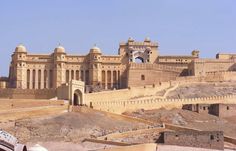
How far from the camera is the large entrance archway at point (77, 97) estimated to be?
145ft

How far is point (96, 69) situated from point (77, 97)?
45.0ft

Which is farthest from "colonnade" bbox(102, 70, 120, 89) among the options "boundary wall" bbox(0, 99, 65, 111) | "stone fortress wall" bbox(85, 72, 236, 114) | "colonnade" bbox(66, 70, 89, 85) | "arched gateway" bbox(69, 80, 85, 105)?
"boundary wall" bbox(0, 99, 65, 111)

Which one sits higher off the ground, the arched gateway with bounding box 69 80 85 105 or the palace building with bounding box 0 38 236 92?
the palace building with bounding box 0 38 236 92

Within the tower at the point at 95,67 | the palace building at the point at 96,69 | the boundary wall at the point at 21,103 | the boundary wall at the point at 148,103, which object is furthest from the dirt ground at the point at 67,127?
the tower at the point at 95,67

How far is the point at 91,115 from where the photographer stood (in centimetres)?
3906

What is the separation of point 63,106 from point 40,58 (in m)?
19.3

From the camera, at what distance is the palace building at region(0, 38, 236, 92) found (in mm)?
57312

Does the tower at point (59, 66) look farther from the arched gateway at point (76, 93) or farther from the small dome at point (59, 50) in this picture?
A: the arched gateway at point (76, 93)

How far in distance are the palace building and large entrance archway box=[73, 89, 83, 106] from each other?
360 inches

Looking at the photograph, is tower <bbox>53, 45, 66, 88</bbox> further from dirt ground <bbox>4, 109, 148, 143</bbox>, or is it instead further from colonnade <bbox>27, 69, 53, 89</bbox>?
dirt ground <bbox>4, 109, 148, 143</bbox>

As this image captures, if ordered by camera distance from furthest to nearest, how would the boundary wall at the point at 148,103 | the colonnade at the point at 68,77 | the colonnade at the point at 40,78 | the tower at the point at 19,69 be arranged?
the colonnade at the point at 68,77 → the colonnade at the point at 40,78 → the tower at the point at 19,69 → the boundary wall at the point at 148,103

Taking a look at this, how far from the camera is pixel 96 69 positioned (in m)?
58.3

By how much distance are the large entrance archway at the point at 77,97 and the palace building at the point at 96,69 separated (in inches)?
360

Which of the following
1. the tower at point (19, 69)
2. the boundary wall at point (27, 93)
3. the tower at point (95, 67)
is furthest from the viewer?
the tower at point (95, 67)
